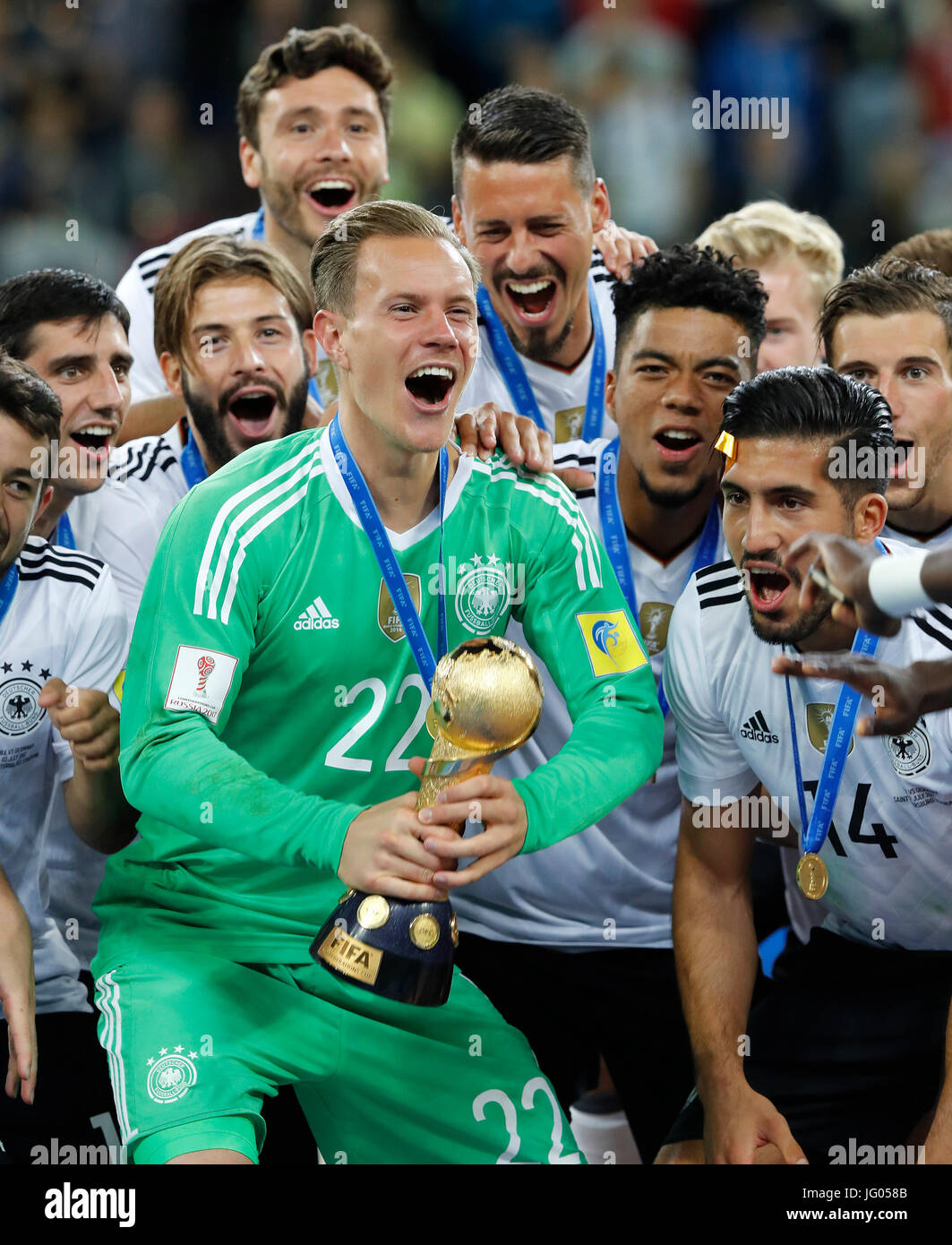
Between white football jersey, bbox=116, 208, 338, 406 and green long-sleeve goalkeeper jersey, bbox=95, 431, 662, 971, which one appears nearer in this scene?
green long-sleeve goalkeeper jersey, bbox=95, 431, 662, 971

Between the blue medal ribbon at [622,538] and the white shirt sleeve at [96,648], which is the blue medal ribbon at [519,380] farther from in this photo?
the white shirt sleeve at [96,648]

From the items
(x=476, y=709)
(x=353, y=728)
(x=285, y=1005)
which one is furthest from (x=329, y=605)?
(x=285, y=1005)

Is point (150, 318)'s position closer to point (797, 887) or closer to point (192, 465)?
point (192, 465)

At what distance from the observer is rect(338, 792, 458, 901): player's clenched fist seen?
7.70 ft

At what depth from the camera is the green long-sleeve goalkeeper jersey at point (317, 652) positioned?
2.59 m

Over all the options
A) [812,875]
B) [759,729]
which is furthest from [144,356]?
[812,875]

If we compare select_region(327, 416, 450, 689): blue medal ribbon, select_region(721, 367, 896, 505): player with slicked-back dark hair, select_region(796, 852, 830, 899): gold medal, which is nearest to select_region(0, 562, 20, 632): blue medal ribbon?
select_region(327, 416, 450, 689): blue medal ribbon

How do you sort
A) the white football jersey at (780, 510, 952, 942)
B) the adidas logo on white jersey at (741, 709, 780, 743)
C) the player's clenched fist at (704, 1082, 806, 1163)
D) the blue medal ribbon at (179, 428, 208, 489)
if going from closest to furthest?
the player's clenched fist at (704, 1082, 806, 1163), the adidas logo on white jersey at (741, 709, 780, 743), the white football jersey at (780, 510, 952, 942), the blue medal ribbon at (179, 428, 208, 489)

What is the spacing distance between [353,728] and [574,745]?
42 centimetres

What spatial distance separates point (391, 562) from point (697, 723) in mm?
733

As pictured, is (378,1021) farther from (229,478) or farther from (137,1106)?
(229,478)

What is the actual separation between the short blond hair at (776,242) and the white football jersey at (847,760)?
190 cm

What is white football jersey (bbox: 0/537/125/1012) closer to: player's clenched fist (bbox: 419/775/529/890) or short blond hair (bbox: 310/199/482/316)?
short blond hair (bbox: 310/199/482/316)

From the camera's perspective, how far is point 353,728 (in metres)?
2.76
